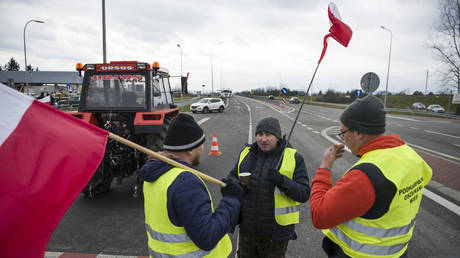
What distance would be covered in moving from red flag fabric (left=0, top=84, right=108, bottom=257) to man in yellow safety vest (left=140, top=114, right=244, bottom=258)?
0.39m

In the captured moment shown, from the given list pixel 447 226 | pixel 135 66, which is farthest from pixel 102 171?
pixel 447 226

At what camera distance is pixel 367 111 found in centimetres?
167

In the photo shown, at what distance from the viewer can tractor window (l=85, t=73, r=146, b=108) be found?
5.80m

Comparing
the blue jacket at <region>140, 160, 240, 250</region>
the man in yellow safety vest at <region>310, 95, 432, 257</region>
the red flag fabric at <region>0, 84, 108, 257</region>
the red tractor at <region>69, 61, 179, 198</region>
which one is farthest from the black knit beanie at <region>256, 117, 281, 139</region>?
the red tractor at <region>69, 61, 179, 198</region>

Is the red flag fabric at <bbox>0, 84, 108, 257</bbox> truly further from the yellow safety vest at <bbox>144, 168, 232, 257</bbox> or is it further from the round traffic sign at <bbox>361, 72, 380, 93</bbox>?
the round traffic sign at <bbox>361, 72, 380, 93</bbox>

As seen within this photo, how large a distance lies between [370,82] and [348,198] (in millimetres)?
8923

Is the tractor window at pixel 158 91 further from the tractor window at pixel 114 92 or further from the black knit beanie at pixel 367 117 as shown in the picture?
the black knit beanie at pixel 367 117

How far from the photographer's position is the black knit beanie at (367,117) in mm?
1656

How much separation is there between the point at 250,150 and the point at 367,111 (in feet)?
4.18

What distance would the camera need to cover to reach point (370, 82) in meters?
9.05

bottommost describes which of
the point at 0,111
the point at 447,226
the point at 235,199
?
the point at 447,226

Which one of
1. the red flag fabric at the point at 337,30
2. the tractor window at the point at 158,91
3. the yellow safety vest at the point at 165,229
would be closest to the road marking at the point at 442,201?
the red flag fabric at the point at 337,30

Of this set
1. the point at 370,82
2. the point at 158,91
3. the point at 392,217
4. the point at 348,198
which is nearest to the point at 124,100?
the point at 158,91

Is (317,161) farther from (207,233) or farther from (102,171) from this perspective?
(207,233)
